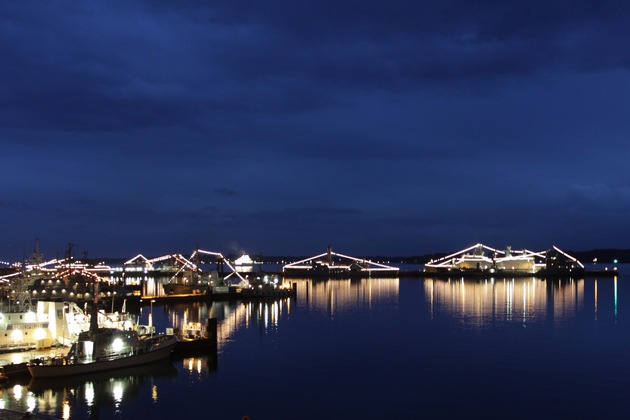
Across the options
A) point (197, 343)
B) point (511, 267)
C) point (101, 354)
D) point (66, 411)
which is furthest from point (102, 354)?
point (511, 267)

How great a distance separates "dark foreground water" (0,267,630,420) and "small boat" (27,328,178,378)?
51 centimetres

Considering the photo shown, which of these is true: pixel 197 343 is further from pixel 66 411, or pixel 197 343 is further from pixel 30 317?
pixel 66 411

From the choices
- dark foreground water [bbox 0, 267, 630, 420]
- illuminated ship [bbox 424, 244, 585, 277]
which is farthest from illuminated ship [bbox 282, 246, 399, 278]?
dark foreground water [bbox 0, 267, 630, 420]

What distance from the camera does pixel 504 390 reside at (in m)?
23.7

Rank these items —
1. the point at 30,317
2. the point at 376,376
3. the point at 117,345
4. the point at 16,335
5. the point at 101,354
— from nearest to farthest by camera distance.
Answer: the point at 101,354 < the point at 376,376 < the point at 117,345 < the point at 16,335 < the point at 30,317

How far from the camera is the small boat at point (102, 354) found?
24.4m

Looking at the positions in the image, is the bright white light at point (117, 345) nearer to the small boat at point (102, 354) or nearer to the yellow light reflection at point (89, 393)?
the small boat at point (102, 354)

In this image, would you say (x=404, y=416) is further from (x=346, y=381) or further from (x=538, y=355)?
(x=538, y=355)

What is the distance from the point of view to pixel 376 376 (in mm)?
26141

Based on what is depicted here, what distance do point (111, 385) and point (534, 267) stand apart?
115 metres

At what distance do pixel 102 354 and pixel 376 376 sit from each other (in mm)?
11077

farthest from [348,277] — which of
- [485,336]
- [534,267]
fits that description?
[485,336]

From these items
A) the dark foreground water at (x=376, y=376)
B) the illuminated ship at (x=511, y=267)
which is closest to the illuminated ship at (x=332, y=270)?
the illuminated ship at (x=511, y=267)

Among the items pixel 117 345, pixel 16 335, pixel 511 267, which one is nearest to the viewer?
pixel 117 345
